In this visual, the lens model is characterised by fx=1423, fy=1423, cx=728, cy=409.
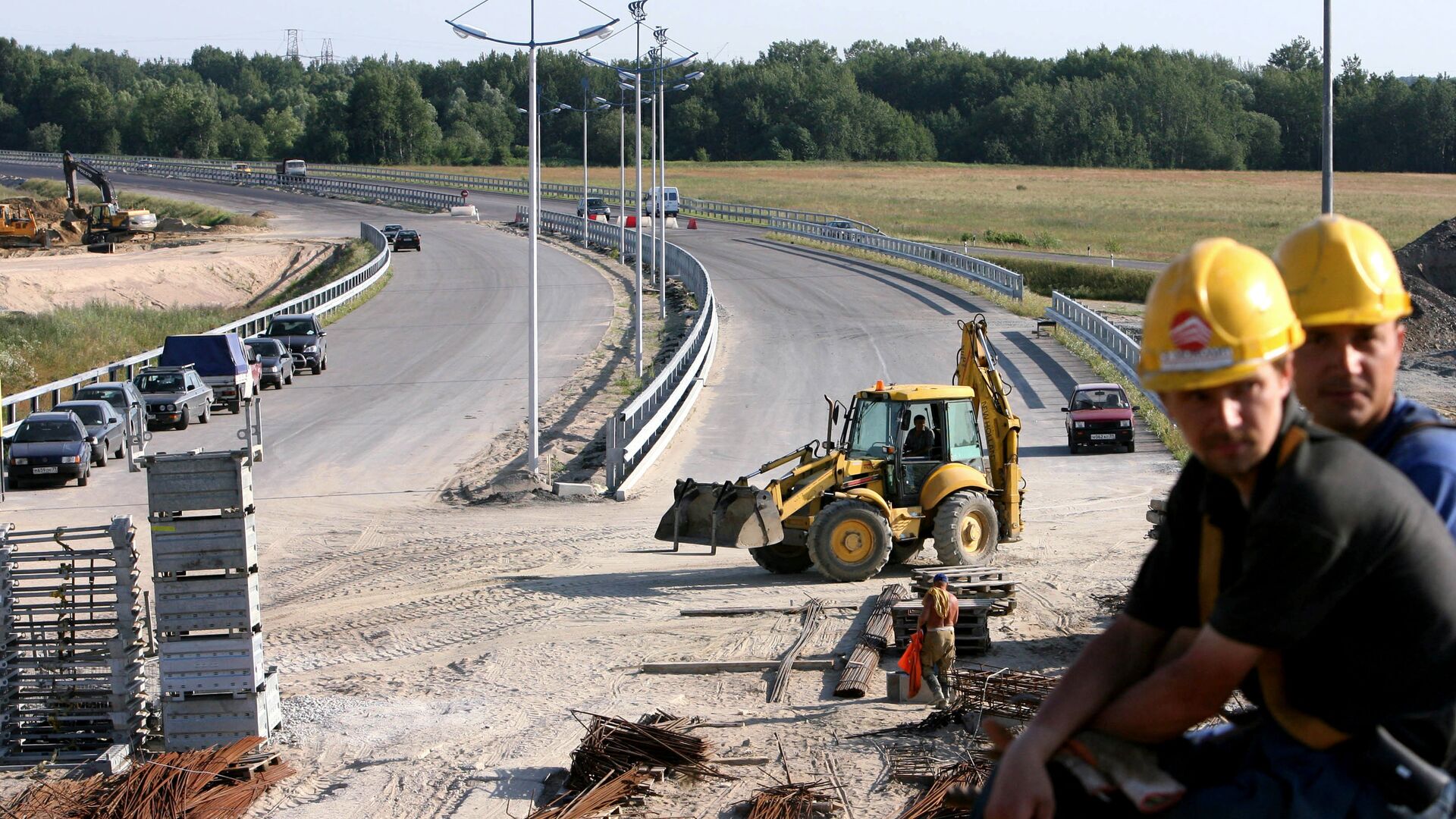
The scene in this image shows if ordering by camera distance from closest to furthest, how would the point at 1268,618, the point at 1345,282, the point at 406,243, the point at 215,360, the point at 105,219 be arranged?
the point at 1268,618 → the point at 1345,282 → the point at 215,360 → the point at 406,243 → the point at 105,219

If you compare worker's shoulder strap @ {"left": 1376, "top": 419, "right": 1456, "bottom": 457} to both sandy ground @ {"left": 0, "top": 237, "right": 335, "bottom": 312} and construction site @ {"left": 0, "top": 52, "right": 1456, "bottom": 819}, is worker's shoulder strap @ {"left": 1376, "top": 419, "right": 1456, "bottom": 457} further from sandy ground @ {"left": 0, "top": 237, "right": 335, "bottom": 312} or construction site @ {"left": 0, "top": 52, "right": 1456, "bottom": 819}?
sandy ground @ {"left": 0, "top": 237, "right": 335, "bottom": 312}

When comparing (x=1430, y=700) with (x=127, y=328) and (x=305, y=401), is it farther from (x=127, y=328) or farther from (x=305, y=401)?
(x=127, y=328)

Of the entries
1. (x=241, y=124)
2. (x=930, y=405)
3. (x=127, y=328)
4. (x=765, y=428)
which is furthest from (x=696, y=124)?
(x=930, y=405)

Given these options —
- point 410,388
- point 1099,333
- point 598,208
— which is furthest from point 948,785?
point 598,208

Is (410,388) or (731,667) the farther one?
(410,388)

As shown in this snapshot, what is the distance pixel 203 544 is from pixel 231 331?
104ft

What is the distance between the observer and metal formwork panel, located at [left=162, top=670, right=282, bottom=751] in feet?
39.3

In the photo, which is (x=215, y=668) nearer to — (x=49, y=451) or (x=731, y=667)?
(x=731, y=667)

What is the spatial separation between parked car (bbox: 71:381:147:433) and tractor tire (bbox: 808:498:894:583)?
713 inches

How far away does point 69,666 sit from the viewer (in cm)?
1258

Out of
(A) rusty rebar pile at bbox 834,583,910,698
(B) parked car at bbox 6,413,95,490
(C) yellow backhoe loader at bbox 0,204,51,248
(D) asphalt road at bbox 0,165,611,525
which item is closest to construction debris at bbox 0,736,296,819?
(A) rusty rebar pile at bbox 834,583,910,698

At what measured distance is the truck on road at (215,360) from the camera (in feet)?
114

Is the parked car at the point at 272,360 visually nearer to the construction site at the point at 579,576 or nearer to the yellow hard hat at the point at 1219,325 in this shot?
the construction site at the point at 579,576

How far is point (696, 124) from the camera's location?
16650 cm
